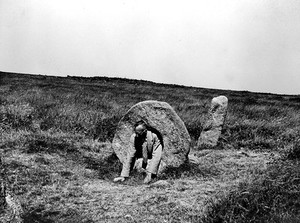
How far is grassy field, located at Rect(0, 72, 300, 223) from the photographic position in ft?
18.6

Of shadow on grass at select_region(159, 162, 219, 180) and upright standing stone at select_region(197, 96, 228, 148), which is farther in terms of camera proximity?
upright standing stone at select_region(197, 96, 228, 148)

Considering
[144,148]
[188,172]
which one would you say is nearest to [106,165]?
[144,148]

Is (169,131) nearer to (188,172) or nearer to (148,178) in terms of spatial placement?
(188,172)

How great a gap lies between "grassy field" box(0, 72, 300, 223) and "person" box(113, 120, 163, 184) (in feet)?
1.01

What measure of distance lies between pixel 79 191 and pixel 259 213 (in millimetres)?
3465

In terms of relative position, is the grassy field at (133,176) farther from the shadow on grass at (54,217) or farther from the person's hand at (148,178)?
the person's hand at (148,178)

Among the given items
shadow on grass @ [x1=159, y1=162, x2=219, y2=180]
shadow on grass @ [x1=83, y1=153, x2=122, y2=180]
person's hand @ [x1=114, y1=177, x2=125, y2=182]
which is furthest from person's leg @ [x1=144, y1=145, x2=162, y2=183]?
shadow on grass @ [x1=83, y1=153, x2=122, y2=180]

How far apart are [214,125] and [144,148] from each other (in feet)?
14.7

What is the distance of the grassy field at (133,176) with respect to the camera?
5.68 meters

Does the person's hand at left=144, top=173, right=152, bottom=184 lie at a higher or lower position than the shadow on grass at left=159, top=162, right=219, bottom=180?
lower

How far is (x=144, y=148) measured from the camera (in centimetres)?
892

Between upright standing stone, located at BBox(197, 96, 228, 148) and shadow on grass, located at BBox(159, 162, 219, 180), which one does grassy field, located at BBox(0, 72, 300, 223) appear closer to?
shadow on grass, located at BBox(159, 162, 219, 180)

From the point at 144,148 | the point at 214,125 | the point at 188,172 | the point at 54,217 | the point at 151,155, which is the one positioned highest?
the point at 214,125

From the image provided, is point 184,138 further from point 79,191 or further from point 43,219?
point 43,219
